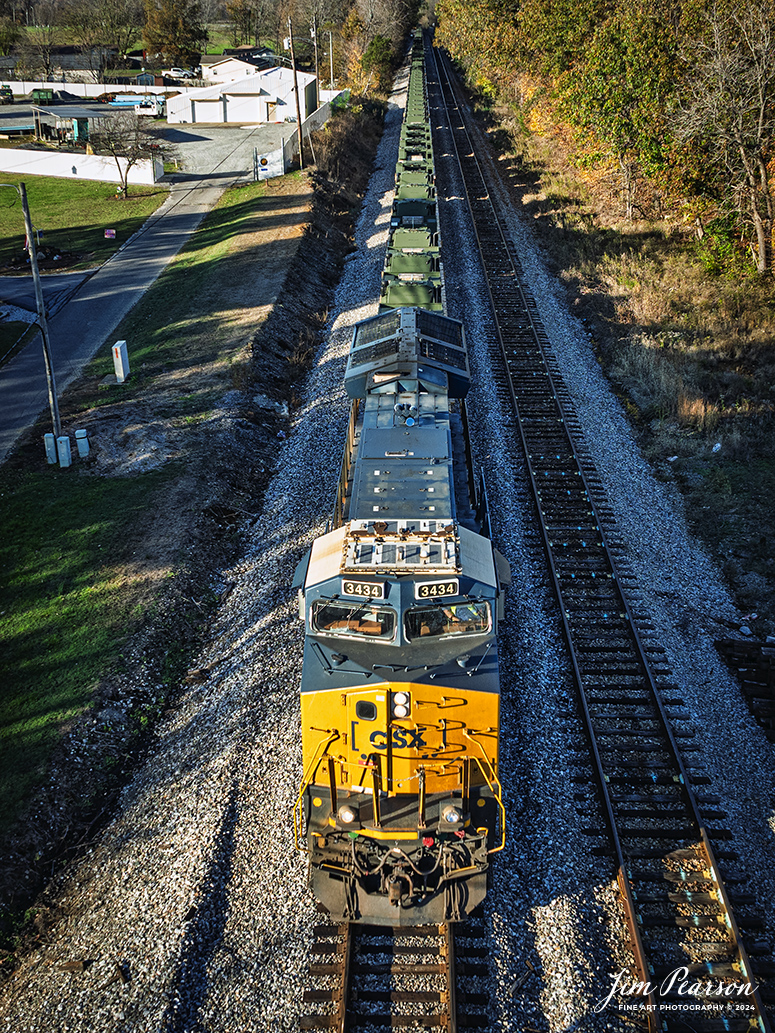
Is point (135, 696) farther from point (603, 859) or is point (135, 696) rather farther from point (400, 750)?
point (603, 859)

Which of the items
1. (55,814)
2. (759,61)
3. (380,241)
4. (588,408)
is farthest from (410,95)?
(55,814)

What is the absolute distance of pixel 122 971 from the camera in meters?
9.48

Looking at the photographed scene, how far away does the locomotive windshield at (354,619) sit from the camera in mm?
9617

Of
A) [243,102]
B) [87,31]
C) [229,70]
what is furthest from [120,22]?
[243,102]

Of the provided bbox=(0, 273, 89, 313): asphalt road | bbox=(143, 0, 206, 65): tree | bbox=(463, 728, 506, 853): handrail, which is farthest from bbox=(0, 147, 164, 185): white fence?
bbox=(143, 0, 206, 65): tree

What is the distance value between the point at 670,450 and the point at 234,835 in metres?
15.8

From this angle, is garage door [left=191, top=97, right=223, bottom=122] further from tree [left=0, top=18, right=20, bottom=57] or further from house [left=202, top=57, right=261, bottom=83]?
tree [left=0, top=18, right=20, bottom=57]

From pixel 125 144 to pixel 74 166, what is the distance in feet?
20.1

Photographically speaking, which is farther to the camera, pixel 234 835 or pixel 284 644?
pixel 284 644

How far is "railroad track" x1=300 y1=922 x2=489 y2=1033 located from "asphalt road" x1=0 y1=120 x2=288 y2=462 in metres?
17.5

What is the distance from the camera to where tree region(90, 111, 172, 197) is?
50.5 meters

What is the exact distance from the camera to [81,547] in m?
17.6

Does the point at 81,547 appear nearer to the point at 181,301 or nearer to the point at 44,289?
the point at 181,301

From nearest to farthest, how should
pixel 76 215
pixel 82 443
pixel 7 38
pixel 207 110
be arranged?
1. pixel 82 443
2. pixel 76 215
3. pixel 207 110
4. pixel 7 38
